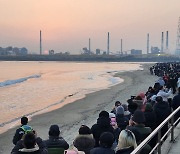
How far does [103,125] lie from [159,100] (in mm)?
2145

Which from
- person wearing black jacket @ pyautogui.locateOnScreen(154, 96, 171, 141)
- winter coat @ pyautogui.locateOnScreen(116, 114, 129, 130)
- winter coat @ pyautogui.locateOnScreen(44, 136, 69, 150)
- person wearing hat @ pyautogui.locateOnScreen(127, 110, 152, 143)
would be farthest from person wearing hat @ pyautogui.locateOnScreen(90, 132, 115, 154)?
person wearing black jacket @ pyautogui.locateOnScreen(154, 96, 171, 141)

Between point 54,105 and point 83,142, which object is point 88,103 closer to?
point 54,105

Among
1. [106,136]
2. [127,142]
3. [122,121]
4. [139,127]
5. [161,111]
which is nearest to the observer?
[106,136]

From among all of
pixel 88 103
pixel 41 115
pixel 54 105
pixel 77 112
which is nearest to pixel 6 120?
pixel 41 115

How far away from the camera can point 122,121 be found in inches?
305

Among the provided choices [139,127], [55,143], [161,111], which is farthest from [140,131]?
[161,111]

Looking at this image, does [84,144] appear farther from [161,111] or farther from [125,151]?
[161,111]

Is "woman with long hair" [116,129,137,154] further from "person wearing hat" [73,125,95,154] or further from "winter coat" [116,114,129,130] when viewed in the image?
"winter coat" [116,114,129,130]

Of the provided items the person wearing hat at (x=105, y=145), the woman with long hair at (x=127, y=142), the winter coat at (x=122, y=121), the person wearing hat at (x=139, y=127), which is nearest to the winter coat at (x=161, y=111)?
the winter coat at (x=122, y=121)

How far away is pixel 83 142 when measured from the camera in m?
5.57

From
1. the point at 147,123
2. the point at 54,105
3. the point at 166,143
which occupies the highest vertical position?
the point at 147,123

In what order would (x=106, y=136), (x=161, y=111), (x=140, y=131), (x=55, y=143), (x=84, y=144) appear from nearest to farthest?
(x=106, y=136)
(x=84, y=144)
(x=55, y=143)
(x=140, y=131)
(x=161, y=111)

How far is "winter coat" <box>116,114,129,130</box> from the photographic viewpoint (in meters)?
7.72

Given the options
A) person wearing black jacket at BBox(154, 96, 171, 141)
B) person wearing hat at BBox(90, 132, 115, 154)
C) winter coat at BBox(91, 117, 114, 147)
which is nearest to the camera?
person wearing hat at BBox(90, 132, 115, 154)
